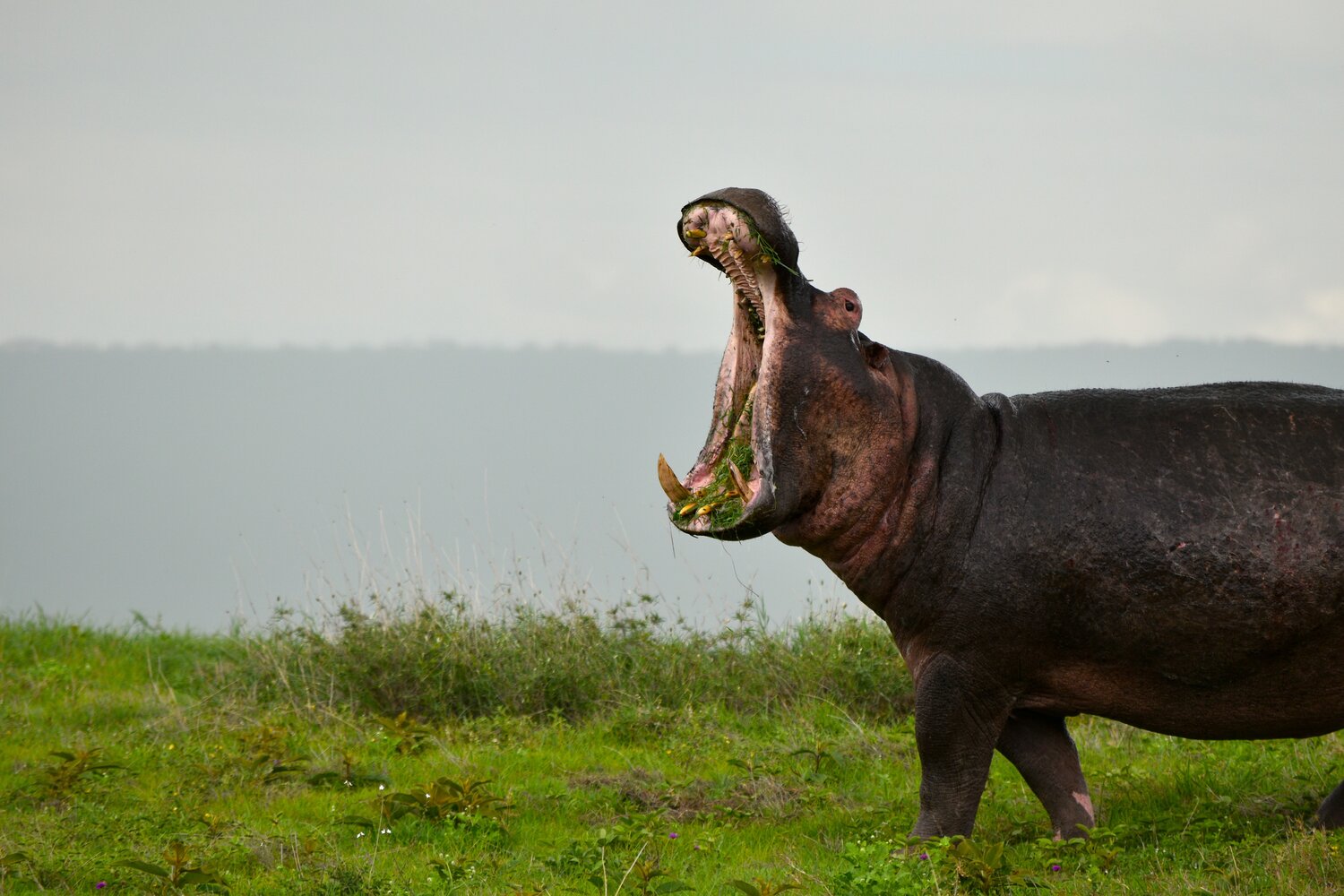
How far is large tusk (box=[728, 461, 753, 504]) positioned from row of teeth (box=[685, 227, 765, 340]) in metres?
Result: 0.51

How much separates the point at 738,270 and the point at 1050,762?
2.29 m

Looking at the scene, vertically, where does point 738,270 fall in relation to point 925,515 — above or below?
above

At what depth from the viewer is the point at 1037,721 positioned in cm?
559

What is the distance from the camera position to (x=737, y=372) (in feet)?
17.5

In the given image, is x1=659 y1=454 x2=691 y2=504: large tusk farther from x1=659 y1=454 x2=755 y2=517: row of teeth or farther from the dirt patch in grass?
the dirt patch in grass

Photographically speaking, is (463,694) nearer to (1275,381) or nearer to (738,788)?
(738,788)

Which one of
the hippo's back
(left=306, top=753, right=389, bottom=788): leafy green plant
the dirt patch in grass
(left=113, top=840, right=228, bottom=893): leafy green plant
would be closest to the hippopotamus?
the hippo's back

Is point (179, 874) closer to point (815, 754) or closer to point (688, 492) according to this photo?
point (688, 492)

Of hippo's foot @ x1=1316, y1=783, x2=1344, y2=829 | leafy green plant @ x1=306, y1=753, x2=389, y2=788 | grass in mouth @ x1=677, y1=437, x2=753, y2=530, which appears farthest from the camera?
leafy green plant @ x1=306, y1=753, x2=389, y2=788

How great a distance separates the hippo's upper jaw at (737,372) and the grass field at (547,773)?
1212mm

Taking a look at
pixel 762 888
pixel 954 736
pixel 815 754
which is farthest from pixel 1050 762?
pixel 815 754

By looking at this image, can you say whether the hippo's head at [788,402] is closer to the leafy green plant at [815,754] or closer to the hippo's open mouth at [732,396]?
the hippo's open mouth at [732,396]

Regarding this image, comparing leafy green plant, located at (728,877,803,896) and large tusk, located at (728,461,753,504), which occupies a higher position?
large tusk, located at (728,461,753,504)

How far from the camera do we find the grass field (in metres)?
5.13
